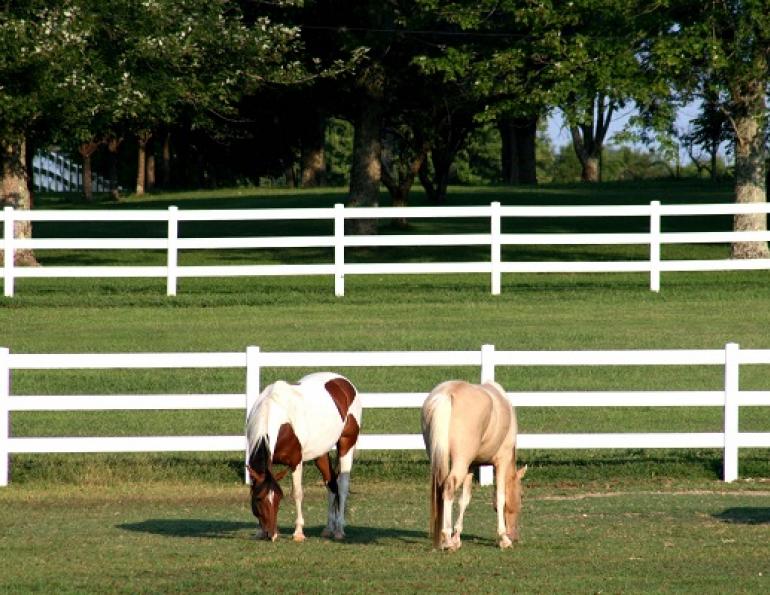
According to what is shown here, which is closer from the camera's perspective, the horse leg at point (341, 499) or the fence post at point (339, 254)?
the horse leg at point (341, 499)

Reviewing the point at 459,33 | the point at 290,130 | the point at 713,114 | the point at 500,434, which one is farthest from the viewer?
the point at 290,130

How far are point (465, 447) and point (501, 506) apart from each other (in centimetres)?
62

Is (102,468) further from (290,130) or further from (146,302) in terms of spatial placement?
(290,130)

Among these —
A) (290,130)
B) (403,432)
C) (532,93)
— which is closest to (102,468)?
(403,432)

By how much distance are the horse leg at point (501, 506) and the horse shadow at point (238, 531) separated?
250 mm

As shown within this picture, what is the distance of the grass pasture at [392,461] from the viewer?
30.2 feet

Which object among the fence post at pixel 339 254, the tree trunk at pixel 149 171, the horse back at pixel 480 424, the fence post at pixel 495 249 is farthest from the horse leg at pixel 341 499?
the tree trunk at pixel 149 171

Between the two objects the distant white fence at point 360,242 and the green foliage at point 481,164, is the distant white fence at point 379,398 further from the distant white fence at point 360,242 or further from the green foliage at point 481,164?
the green foliage at point 481,164

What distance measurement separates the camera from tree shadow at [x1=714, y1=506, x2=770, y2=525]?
1128 centimetres

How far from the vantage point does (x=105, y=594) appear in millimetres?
8492

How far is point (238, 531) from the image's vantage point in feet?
35.5

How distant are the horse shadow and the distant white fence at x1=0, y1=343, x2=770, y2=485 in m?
2.30

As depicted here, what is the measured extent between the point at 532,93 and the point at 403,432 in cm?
1485

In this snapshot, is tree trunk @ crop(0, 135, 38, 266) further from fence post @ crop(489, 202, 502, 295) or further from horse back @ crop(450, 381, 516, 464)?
horse back @ crop(450, 381, 516, 464)
